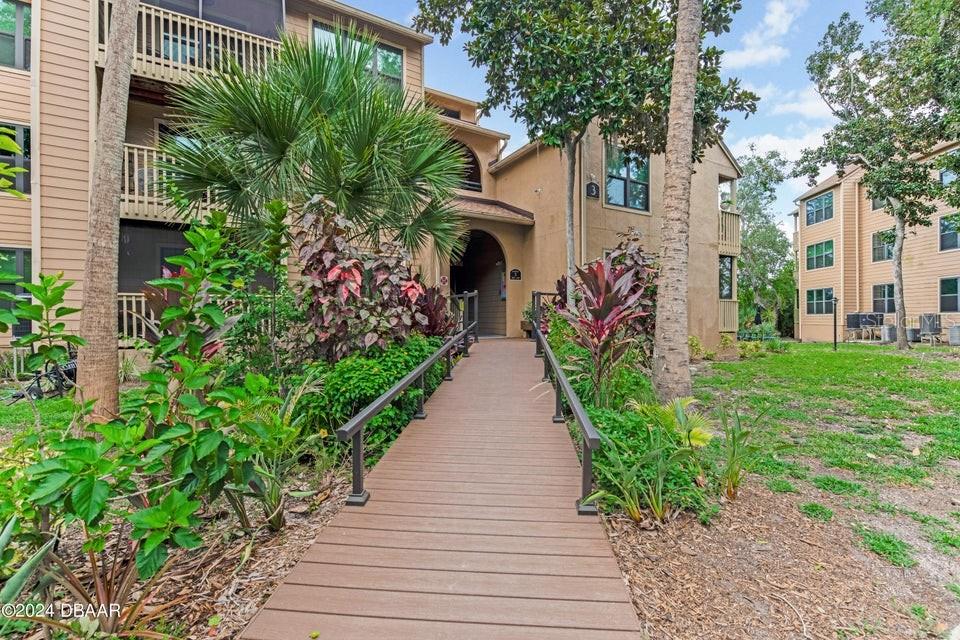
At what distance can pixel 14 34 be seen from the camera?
833cm

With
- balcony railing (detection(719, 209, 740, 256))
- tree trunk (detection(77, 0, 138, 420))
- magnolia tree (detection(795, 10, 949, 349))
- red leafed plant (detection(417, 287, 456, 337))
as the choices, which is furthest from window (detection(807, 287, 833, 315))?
tree trunk (detection(77, 0, 138, 420))

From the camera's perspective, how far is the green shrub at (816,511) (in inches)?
137

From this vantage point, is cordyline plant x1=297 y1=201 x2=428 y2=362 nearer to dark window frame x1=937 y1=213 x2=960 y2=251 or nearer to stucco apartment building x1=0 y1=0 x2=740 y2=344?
stucco apartment building x1=0 y1=0 x2=740 y2=344

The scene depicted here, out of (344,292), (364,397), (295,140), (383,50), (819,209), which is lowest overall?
(364,397)

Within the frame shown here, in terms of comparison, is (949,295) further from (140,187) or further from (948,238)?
(140,187)

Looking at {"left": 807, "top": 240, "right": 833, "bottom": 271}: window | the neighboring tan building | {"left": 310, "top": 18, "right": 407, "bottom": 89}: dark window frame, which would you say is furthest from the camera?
{"left": 807, "top": 240, "right": 833, "bottom": 271}: window

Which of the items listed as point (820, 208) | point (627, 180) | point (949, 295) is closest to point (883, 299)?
point (949, 295)

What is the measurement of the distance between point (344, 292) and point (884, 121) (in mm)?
18171

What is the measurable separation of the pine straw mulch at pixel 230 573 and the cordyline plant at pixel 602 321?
10.9 feet

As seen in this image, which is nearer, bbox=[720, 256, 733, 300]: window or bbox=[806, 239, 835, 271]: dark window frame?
bbox=[720, 256, 733, 300]: window

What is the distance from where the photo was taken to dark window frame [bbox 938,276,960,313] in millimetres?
17109

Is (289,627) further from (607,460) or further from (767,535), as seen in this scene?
(767,535)

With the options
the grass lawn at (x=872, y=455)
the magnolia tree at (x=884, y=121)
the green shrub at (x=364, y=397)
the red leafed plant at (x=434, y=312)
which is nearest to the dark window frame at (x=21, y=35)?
the red leafed plant at (x=434, y=312)

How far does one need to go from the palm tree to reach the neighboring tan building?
18510mm
